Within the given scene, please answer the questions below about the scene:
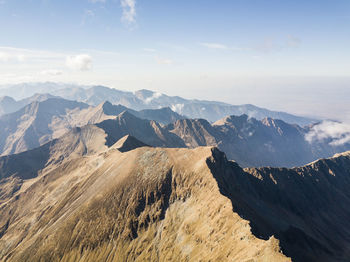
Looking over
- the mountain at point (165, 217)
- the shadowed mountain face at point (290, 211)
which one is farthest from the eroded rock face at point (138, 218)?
the shadowed mountain face at point (290, 211)

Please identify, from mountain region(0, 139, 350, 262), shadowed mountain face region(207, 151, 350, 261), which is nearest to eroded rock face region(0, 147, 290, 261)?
mountain region(0, 139, 350, 262)

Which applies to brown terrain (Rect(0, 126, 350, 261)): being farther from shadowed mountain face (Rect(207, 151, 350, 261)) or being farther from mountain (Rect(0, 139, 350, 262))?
shadowed mountain face (Rect(207, 151, 350, 261))

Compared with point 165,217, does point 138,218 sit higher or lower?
lower

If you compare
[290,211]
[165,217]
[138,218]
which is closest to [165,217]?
[165,217]

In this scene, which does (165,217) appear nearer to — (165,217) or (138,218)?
(165,217)

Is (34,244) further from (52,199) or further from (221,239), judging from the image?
(221,239)

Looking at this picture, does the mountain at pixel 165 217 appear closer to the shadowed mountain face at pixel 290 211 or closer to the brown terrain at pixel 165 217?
the brown terrain at pixel 165 217

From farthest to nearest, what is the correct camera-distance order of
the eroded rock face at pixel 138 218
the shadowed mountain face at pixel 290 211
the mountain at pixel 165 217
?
the shadowed mountain face at pixel 290 211 → the mountain at pixel 165 217 → the eroded rock face at pixel 138 218
